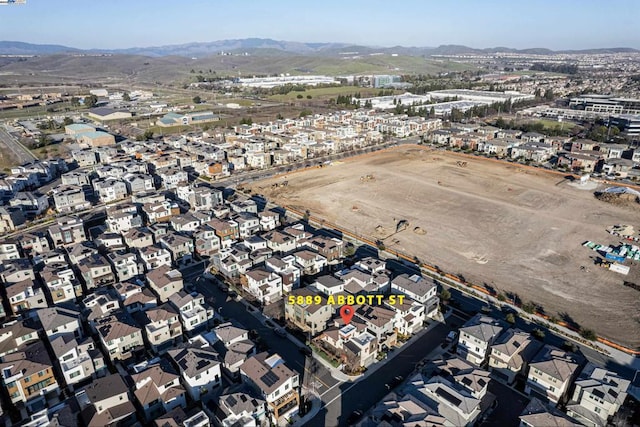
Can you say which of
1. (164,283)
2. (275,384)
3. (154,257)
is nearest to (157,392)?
(275,384)

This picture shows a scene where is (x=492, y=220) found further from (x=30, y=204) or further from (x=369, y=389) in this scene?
(x=30, y=204)

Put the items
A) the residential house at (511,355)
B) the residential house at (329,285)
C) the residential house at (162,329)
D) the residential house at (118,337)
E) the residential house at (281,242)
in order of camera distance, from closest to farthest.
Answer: the residential house at (511,355) → the residential house at (118,337) → the residential house at (162,329) → the residential house at (329,285) → the residential house at (281,242)

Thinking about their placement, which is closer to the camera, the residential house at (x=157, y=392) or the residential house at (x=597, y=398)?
the residential house at (x=597, y=398)

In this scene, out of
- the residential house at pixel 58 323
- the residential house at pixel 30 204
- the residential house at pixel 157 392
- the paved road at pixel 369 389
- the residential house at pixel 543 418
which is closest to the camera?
the residential house at pixel 543 418

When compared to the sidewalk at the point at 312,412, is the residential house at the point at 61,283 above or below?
above

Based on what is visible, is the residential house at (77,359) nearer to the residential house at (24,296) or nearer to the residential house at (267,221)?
the residential house at (24,296)

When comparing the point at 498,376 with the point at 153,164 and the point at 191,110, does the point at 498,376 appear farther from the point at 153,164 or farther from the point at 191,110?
the point at 191,110

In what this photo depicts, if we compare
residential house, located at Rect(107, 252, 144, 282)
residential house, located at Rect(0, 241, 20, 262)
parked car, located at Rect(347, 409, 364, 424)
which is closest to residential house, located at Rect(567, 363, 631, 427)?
parked car, located at Rect(347, 409, 364, 424)

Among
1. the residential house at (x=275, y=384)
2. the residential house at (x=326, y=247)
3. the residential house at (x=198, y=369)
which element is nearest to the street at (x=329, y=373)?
the residential house at (x=275, y=384)
